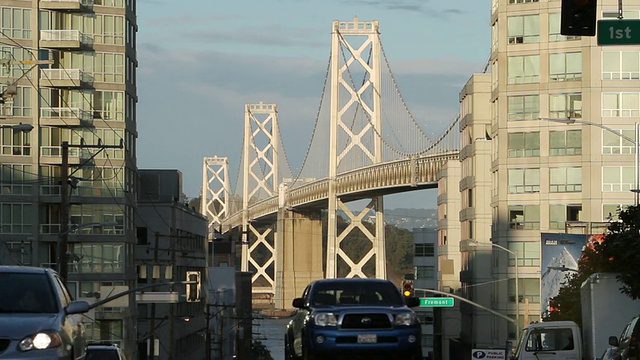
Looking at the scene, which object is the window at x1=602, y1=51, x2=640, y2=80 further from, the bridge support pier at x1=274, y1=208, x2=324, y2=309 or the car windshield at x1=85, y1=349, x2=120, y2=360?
the bridge support pier at x1=274, y1=208, x2=324, y2=309

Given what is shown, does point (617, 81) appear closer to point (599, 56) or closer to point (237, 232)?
point (599, 56)

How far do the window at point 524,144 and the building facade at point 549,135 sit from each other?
55 mm

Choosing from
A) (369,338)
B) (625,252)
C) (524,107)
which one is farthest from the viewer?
(524,107)

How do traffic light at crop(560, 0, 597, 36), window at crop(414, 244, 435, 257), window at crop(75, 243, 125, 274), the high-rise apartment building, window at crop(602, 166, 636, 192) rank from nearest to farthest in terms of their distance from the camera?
1. traffic light at crop(560, 0, 597, 36)
2. window at crop(602, 166, 636, 192)
3. the high-rise apartment building
4. window at crop(75, 243, 125, 274)
5. window at crop(414, 244, 435, 257)

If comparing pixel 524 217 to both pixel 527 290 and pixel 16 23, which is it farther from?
pixel 16 23

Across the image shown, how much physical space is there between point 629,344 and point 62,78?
206 feet

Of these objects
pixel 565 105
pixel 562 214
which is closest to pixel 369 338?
pixel 562 214

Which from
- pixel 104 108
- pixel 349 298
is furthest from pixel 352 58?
pixel 349 298

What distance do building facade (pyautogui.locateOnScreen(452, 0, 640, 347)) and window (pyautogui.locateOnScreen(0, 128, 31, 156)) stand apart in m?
26.6

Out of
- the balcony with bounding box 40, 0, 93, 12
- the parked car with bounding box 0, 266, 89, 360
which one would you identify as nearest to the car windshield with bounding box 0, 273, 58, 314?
the parked car with bounding box 0, 266, 89, 360

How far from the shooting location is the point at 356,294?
73.5 ft

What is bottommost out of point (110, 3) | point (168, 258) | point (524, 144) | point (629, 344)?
point (629, 344)

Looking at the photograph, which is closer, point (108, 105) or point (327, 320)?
point (327, 320)

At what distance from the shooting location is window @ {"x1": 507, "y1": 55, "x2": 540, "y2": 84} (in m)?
79.6
